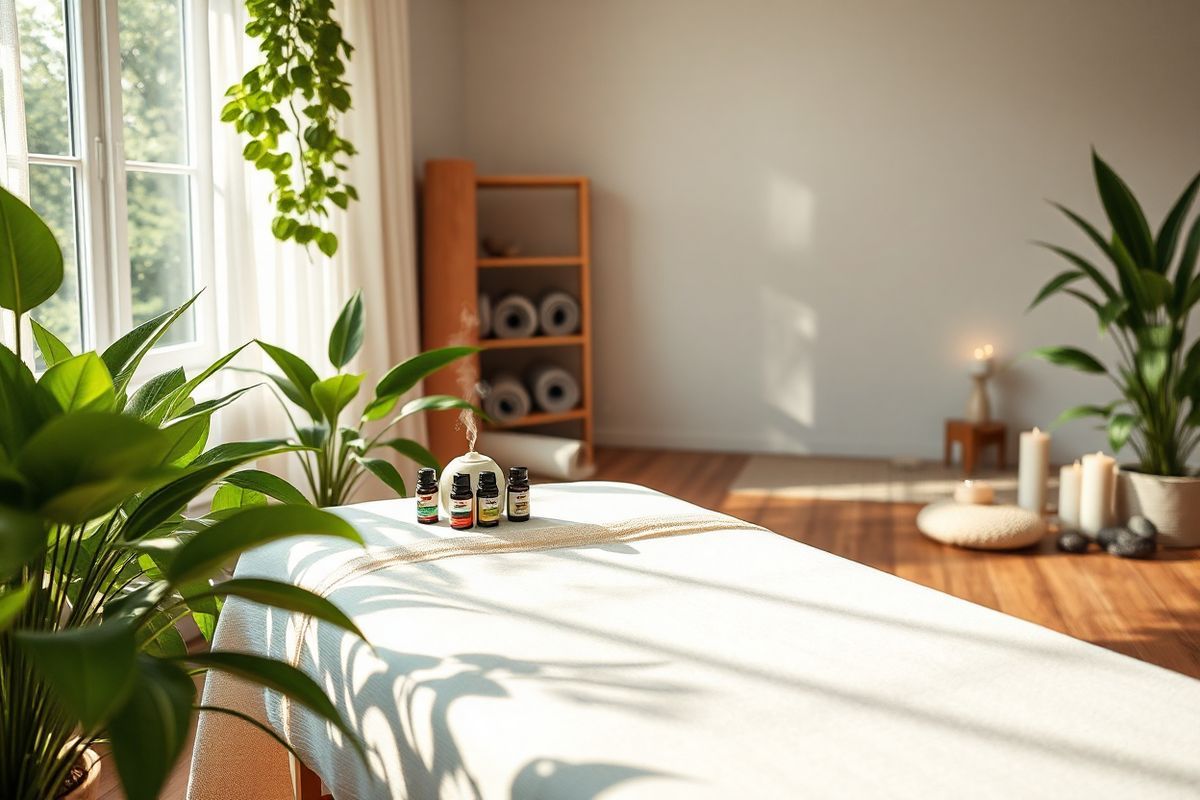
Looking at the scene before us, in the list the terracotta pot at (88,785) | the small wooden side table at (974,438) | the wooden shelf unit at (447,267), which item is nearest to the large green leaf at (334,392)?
the terracotta pot at (88,785)

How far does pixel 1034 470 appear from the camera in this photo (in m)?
3.83

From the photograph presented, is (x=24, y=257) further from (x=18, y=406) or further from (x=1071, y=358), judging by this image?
(x=1071, y=358)

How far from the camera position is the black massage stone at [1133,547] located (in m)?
3.43

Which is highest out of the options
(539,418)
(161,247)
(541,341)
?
(161,247)

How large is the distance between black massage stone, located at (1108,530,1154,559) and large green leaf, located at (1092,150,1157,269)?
0.88 m

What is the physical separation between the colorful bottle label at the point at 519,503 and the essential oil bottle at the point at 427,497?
0.44 feet

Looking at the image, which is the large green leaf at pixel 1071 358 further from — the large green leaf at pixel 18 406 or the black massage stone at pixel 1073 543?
the large green leaf at pixel 18 406

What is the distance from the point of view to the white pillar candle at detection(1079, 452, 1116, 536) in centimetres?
357

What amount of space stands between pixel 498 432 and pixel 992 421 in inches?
84.7

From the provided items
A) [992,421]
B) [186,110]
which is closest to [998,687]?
[186,110]

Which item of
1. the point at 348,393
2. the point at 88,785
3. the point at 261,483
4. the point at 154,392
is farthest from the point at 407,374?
the point at 88,785

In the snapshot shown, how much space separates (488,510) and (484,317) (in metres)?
2.87

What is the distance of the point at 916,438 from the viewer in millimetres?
4898

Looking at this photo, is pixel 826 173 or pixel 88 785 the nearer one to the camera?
pixel 88 785
